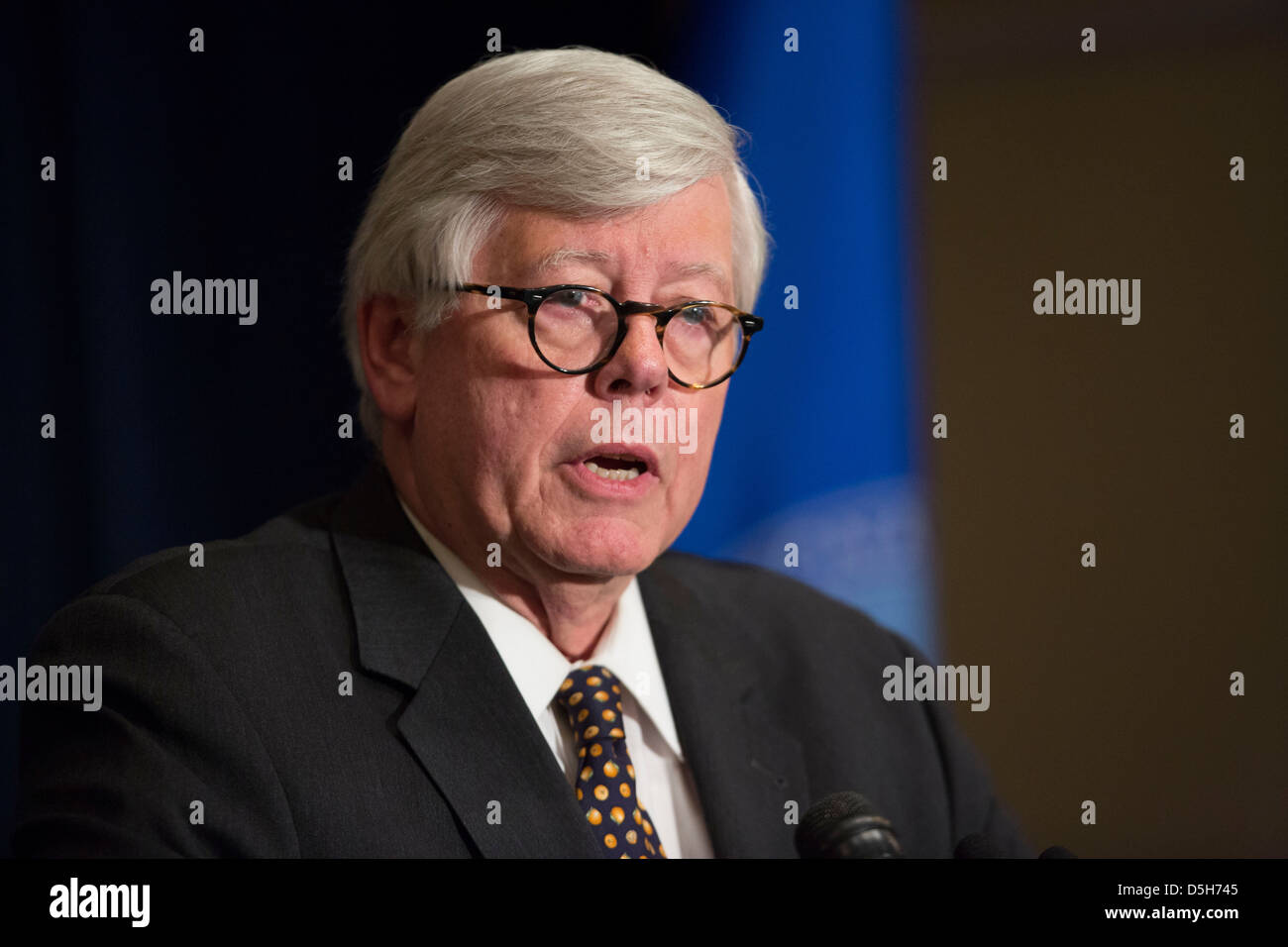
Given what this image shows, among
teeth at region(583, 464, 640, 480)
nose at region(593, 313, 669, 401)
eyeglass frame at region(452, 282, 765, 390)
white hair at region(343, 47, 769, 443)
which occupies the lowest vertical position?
teeth at region(583, 464, 640, 480)

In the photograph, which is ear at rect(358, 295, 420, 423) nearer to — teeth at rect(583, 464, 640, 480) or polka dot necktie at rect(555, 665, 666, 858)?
Answer: teeth at rect(583, 464, 640, 480)

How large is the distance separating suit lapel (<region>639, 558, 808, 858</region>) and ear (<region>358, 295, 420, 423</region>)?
522 millimetres

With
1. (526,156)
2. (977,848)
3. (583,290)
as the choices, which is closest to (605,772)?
(977,848)

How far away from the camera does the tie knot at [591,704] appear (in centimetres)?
170

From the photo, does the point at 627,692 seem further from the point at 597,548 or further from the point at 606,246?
the point at 606,246

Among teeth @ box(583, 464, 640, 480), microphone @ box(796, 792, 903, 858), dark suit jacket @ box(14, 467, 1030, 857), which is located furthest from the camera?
teeth @ box(583, 464, 640, 480)

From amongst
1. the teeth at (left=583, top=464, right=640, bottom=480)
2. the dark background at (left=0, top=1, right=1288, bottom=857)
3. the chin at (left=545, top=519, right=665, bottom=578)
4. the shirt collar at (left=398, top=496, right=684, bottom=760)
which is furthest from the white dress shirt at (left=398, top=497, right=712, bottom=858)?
the dark background at (left=0, top=1, right=1288, bottom=857)

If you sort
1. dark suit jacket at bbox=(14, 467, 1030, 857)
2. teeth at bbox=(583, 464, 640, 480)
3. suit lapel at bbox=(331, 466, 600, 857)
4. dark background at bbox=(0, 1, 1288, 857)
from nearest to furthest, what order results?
dark suit jacket at bbox=(14, 467, 1030, 857)
suit lapel at bbox=(331, 466, 600, 857)
teeth at bbox=(583, 464, 640, 480)
dark background at bbox=(0, 1, 1288, 857)

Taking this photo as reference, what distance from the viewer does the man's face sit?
65.2 inches

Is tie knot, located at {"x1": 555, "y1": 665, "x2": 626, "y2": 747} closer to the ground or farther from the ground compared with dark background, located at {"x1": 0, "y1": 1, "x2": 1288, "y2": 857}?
closer to the ground

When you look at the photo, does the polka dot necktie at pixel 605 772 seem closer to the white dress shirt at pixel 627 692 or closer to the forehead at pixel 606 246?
the white dress shirt at pixel 627 692

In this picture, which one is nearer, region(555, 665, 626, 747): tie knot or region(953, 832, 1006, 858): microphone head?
region(953, 832, 1006, 858): microphone head

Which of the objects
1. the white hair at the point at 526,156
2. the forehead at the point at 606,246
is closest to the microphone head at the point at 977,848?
the forehead at the point at 606,246

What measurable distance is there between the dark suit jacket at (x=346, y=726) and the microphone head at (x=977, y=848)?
1.10 feet
